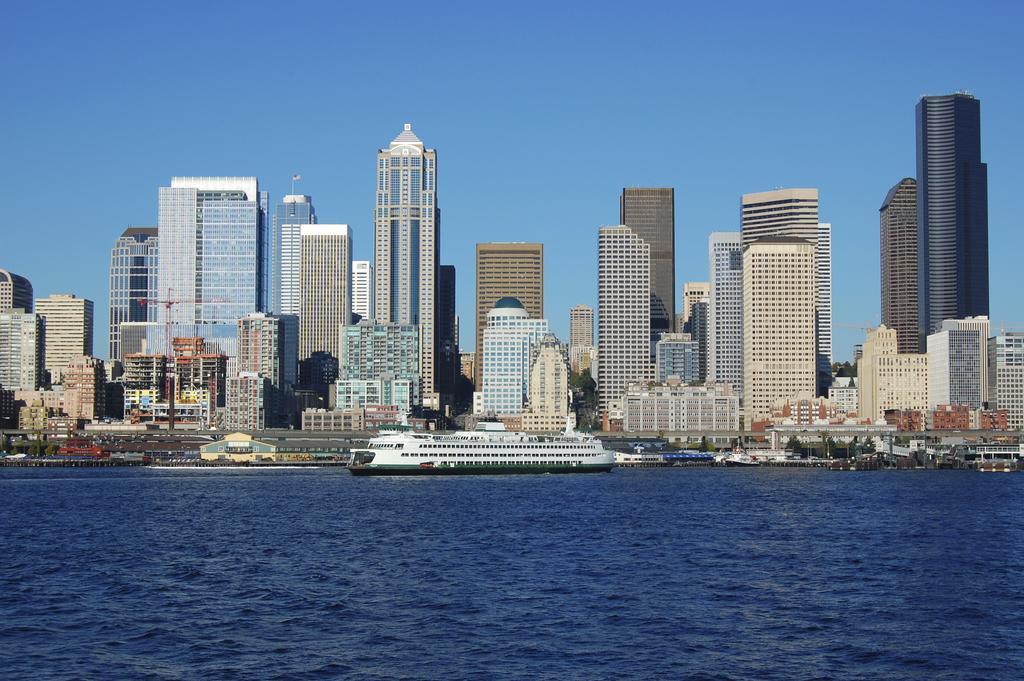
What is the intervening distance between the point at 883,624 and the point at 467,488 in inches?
3666

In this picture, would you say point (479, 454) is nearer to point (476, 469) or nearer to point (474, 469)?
point (476, 469)

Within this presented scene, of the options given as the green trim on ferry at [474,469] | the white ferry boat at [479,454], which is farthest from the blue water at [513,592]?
the white ferry boat at [479,454]

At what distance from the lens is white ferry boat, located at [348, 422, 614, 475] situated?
176m

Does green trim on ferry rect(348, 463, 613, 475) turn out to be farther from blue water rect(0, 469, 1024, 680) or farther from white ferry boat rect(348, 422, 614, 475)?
blue water rect(0, 469, 1024, 680)

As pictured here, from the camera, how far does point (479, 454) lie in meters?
181

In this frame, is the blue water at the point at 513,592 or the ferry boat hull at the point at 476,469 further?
the ferry boat hull at the point at 476,469

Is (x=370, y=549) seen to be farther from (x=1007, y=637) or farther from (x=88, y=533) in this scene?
(x=1007, y=637)

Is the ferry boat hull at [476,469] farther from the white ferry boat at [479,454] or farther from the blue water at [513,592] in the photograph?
the blue water at [513,592]

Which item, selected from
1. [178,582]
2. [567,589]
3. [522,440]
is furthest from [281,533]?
[522,440]

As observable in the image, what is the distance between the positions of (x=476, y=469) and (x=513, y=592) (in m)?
120

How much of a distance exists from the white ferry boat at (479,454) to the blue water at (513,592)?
6328 cm

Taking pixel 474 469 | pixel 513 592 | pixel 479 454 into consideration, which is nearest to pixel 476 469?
pixel 474 469

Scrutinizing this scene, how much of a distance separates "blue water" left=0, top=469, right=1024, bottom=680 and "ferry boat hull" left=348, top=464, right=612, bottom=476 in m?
62.2

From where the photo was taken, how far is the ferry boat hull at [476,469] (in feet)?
575
